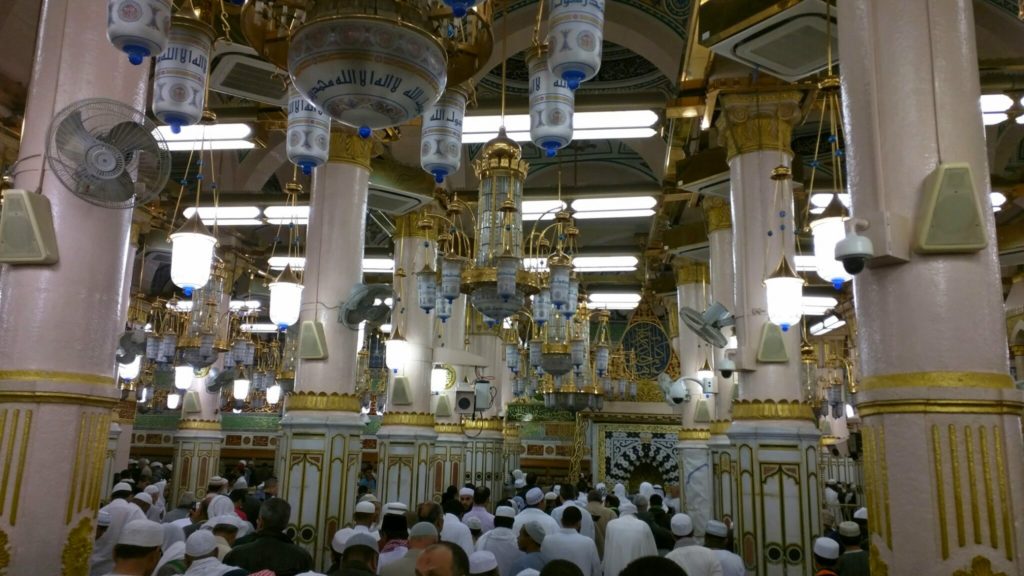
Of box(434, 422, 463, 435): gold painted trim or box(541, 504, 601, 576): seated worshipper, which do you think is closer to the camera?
box(541, 504, 601, 576): seated worshipper

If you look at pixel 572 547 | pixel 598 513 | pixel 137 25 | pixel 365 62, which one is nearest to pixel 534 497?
pixel 598 513

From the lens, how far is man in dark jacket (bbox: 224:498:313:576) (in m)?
3.42

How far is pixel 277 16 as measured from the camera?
3.54 metres

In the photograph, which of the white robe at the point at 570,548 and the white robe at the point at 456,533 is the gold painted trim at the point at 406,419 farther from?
the white robe at the point at 570,548

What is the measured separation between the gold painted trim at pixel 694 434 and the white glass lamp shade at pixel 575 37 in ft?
28.3

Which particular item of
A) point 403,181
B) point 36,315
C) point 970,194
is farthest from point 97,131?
point 403,181

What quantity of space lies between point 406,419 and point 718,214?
4600mm

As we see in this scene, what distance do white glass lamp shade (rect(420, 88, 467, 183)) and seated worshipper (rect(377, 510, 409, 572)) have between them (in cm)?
194

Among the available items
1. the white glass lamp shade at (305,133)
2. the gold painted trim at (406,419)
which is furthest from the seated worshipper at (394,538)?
the gold painted trim at (406,419)

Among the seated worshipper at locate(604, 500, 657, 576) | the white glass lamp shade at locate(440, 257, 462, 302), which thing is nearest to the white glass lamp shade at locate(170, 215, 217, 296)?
the white glass lamp shade at locate(440, 257, 462, 302)

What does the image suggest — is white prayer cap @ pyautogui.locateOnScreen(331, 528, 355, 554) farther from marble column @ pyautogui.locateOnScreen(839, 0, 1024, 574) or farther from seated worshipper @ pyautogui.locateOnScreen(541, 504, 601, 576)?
marble column @ pyautogui.locateOnScreen(839, 0, 1024, 574)

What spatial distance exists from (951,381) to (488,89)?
337 inches

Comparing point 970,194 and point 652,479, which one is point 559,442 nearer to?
point 652,479

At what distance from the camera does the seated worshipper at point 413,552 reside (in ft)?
12.0
